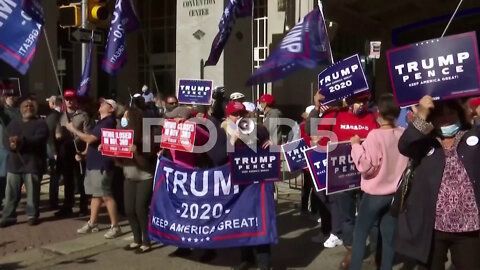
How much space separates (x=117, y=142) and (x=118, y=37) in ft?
10.2

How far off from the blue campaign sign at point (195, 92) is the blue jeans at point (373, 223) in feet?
14.5

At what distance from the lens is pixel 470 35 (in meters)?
4.33

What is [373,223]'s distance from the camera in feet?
19.1

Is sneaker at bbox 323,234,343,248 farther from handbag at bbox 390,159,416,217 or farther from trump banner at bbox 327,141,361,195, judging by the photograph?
handbag at bbox 390,159,416,217

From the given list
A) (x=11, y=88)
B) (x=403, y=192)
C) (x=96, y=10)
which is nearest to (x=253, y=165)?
(x=403, y=192)

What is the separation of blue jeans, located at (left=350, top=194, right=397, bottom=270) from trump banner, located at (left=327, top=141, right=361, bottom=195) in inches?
23.4

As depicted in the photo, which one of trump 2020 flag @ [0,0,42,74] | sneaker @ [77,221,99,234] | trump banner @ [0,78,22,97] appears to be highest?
trump 2020 flag @ [0,0,42,74]

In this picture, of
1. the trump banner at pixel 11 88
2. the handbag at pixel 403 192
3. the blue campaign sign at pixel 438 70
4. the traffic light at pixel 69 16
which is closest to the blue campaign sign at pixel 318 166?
the handbag at pixel 403 192

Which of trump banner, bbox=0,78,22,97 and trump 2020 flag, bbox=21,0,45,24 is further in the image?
trump banner, bbox=0,78,22,97

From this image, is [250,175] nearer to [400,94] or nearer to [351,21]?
[400,94]

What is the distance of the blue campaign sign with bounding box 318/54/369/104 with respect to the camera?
6.27 metres

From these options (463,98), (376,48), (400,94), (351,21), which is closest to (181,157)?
(400,94)

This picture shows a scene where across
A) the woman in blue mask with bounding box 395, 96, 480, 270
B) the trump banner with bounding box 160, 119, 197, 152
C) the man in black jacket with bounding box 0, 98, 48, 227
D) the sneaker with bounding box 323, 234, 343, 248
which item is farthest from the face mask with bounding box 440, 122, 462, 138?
the man in black jacket with bounding box 0, 98, 48, 227

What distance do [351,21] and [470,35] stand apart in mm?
13941
